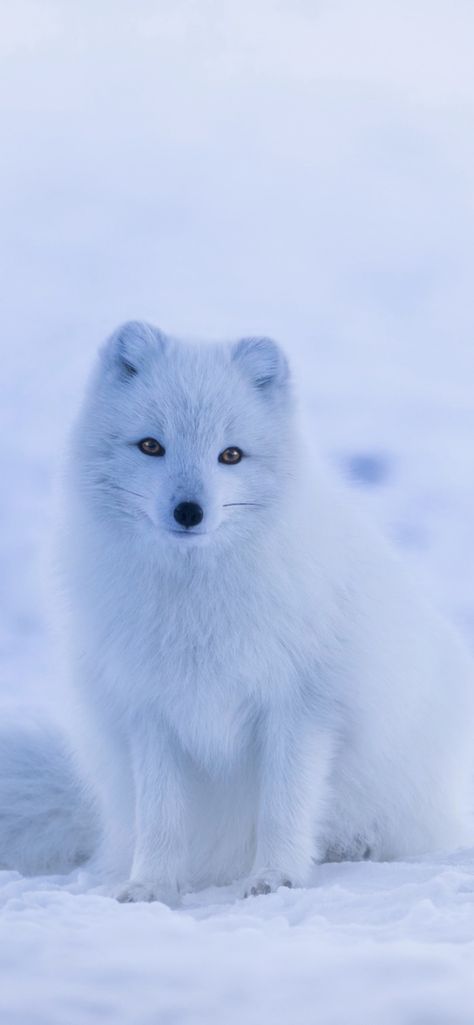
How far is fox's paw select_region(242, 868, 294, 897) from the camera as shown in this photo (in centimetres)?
225

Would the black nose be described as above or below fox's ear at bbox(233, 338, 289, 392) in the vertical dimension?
below

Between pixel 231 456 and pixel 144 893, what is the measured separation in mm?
830

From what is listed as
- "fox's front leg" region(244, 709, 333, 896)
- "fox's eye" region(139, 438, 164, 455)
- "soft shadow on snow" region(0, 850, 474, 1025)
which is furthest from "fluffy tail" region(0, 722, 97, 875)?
"fox's eye" region(139, 438, 164, 455)

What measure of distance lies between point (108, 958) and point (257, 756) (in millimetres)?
1065

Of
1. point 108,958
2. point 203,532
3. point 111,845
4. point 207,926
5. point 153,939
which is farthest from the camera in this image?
point 111,845

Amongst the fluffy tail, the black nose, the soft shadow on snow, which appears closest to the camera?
the soft shadow on snow

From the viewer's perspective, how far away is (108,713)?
8.13 ft

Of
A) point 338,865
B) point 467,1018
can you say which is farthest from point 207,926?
point 338,865

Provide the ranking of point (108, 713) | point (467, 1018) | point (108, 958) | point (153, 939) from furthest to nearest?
1. point (108, 713)
2. point (153, 939)
3. point (108, 958)
4. point (467, 1018)

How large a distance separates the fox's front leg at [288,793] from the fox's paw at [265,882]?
0.02 metres

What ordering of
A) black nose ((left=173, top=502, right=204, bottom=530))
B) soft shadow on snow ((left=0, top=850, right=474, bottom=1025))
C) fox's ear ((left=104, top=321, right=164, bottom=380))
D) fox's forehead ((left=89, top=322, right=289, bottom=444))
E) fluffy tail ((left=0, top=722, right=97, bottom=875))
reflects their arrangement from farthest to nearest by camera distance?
fluffy tail ((left=0, top=722, right=97, bottom=875)), fox's ear ((left=104, top=321, right=164, bottom=380)), fox's forehead ((left=89, top=322, right=289, bottom=444)), black nose ((left=173, top=502, right=204, bottom=530)), soft shadow on snow ((left=0, top=850, right=474, bottom=1025))

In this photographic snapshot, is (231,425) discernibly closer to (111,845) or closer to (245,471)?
(245,471)

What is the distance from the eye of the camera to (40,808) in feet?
9.07

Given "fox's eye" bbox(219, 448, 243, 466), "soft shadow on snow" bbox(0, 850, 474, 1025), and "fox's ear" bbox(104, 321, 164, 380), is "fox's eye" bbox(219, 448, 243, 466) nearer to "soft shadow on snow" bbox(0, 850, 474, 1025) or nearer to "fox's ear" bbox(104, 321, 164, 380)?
"fox's ear" bbox(104, 321, 164, 380)
